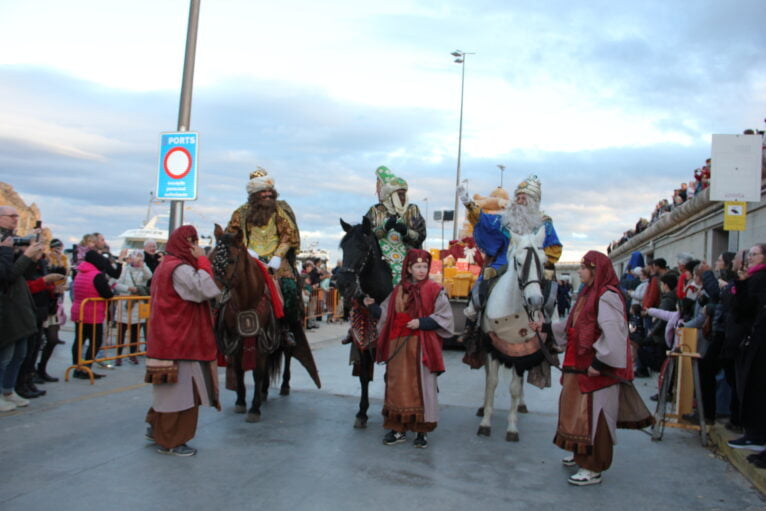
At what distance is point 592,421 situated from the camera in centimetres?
475

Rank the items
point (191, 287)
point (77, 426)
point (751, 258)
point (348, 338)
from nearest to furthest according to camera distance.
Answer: point (191, 287), point (751, 258), point (77, 426), point (348, 338)

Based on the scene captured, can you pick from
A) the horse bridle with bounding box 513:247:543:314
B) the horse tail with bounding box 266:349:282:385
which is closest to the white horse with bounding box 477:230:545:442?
the horse bridle with bounding box 513:247:543:314

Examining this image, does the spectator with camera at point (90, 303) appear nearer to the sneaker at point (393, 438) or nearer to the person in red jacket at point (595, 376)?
the sneaker at point (393, 438)

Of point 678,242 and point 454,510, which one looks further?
point 678,242

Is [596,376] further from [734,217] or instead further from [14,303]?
[14,303]

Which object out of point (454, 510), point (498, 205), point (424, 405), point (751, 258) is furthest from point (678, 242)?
point (454, 510)

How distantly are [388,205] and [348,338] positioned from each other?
159 centimetres

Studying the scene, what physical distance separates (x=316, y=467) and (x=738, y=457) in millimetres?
3593

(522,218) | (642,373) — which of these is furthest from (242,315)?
(642,373)

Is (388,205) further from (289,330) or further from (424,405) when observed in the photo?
(424,405)

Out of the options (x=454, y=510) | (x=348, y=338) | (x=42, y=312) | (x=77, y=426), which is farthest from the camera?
(x=42, y=312)

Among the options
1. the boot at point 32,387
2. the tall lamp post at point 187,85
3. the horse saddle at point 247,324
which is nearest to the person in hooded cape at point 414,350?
the horse saddle at point 247,324

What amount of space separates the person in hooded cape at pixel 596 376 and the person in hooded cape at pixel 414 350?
1.25 meters

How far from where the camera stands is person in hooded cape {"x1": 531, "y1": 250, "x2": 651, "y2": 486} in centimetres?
465
